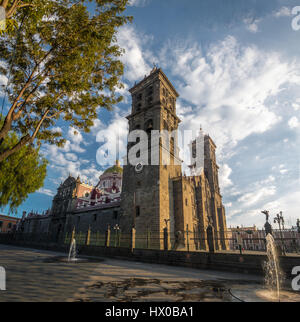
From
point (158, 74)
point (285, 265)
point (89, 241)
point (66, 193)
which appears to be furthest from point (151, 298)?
point (66, 193)

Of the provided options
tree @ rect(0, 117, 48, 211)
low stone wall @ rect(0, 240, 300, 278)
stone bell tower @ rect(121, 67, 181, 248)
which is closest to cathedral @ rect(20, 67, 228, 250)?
stone bell tower @ rect(121, 67, 181, 248)

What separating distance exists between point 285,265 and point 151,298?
761 cm

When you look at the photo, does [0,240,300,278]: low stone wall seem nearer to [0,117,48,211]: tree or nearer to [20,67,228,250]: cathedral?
[20,67,228,250]: cathedral

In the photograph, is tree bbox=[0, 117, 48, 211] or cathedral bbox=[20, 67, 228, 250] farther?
cathedral bbox=[20, 67, 228, 250]

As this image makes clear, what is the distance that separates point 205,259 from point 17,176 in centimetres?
1423

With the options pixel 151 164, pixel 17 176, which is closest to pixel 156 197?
pixel 151 164

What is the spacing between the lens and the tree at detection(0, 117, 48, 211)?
1343 cm

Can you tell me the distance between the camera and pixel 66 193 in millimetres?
38312

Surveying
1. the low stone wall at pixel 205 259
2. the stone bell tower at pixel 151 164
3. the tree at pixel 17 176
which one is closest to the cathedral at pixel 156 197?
the stone bell tower at pixel 151 164

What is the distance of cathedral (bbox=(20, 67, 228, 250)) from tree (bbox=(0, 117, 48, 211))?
1064 cm

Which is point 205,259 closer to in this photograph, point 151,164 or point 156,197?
point 156,197

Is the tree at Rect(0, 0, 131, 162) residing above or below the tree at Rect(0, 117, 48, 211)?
above

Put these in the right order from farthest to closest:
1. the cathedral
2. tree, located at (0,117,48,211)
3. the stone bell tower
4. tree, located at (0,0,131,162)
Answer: the cathedral → the stone bell tower → tree, located at (0,117,48,211) → tree, located at (0,0,131,162)
